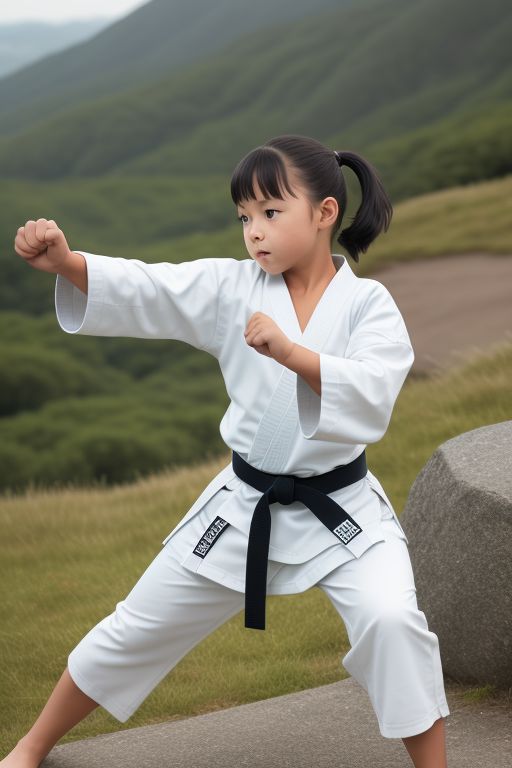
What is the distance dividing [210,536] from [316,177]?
0.78 metres

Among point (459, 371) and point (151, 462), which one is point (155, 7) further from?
point (459, 371)

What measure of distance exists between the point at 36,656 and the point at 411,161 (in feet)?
49.7

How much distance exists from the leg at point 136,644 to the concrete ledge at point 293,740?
18 centimetres

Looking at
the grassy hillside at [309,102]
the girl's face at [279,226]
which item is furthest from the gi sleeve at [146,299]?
the grassy hillside at [309,102]

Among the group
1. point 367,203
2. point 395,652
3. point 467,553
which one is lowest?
point 467,553

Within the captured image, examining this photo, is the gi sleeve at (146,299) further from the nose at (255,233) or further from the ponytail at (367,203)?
the ponytail at (367,203)

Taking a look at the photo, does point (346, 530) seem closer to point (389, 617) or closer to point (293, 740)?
point (389, 617)

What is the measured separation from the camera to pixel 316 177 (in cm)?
214

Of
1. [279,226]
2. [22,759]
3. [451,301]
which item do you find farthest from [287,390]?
[451,301]

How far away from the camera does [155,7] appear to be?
102 feet

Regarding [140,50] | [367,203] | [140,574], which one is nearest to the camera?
[367,203]

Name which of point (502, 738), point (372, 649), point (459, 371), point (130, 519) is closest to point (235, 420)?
point (372, 649)

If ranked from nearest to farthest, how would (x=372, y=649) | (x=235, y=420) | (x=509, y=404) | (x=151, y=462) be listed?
1. (x=372, y=649)
2. (x=235, y=420)
3. (x=509, y=404)
4. (x=151, y=462)

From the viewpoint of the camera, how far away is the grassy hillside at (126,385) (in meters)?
10.2
